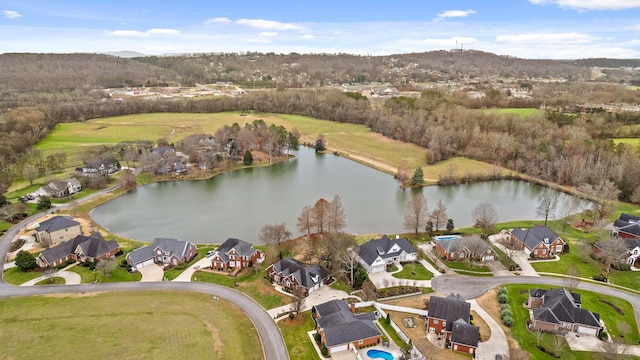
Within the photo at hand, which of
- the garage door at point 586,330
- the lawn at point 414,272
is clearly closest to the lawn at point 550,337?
the garage door at point 586,330

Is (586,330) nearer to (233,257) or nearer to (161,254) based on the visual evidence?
(233,257)

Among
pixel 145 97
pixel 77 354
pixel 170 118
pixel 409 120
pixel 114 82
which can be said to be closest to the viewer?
pixel 77 354

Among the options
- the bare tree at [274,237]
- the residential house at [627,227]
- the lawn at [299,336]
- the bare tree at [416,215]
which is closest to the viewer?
the lawn at [299,336]

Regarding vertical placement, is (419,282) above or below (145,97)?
below

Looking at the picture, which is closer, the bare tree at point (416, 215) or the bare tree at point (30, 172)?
the bare tree at point (416, 215)

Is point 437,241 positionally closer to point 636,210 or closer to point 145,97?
point 636,210

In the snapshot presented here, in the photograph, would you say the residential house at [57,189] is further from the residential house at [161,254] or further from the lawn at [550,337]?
the lawn at [550,337]

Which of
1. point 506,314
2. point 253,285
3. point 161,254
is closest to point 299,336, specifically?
point 253,285

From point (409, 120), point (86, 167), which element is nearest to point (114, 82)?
point (86, 167)
